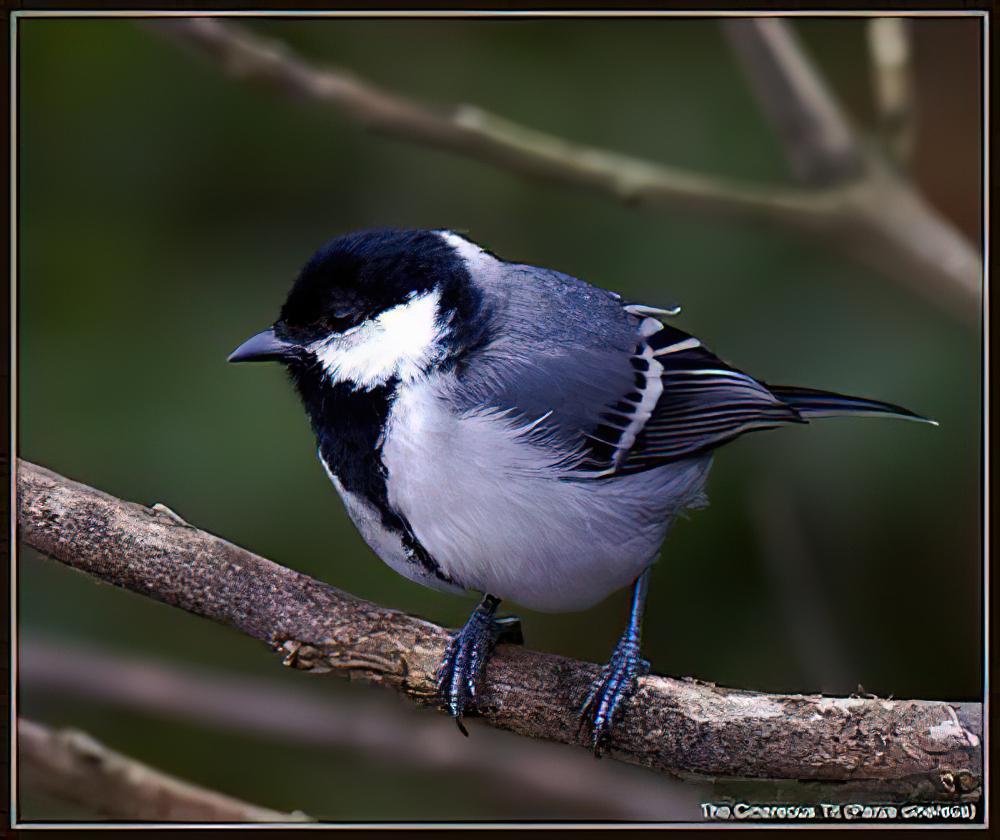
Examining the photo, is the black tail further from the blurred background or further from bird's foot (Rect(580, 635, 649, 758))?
bird's foot (Rect(580, 635, 649, 758))

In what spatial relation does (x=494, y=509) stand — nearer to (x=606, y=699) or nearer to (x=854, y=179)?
(x=606, y=699)

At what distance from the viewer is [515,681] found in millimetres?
1594

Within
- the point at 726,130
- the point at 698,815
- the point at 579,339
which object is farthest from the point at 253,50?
the point at 698,815

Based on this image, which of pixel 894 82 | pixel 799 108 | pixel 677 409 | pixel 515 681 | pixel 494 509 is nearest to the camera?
pixel 494 509

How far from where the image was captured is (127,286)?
211 centimetres

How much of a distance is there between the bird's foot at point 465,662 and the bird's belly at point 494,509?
91 millimetres

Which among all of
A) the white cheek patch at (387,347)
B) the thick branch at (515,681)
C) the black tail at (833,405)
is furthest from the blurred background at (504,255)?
the white cheek patch at (387,347)

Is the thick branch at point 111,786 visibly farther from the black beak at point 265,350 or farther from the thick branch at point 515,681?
the black beak at point 265,350

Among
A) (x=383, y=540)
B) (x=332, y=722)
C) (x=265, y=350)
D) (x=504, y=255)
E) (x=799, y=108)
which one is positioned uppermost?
(x=799, y=108)

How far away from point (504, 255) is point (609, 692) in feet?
3.11

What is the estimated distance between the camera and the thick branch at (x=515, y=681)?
150cm

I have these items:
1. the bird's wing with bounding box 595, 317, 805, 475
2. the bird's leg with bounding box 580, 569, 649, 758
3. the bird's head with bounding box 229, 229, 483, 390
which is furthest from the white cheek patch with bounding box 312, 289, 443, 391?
A: the bird's leg with bounding box 580, 569, 649, 758

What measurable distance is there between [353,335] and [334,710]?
0.92 metres

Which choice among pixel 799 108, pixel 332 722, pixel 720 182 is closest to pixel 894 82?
pixel 799 108
